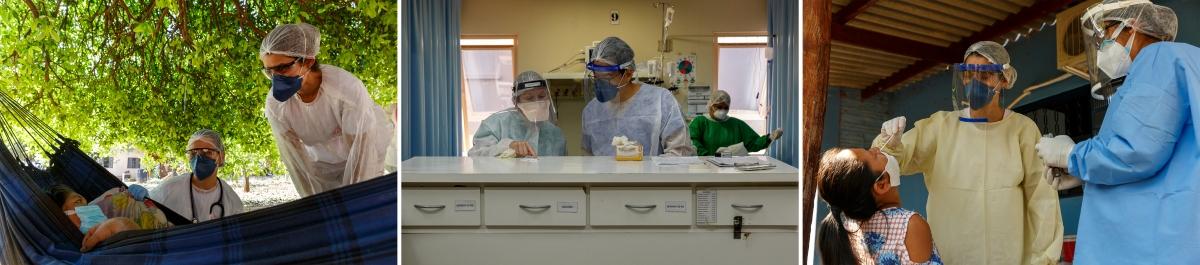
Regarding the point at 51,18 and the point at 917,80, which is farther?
the point at 917,80

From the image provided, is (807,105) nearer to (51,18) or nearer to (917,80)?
(917,80)

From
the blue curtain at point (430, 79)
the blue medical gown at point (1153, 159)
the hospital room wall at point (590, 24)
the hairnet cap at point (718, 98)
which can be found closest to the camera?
the blue medical gown at point (1153, 159)

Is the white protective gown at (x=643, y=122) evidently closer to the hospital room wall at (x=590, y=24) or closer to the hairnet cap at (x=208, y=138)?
the hospital room wall at (x=590, y=24)

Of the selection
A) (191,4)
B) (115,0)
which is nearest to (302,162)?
(191,4)

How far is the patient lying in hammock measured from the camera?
Answer: 132 centimetres

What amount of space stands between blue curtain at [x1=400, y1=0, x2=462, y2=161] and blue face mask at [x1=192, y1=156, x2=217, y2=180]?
1.18ft

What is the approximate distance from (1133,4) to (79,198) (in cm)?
205

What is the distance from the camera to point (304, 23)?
49.2 inches

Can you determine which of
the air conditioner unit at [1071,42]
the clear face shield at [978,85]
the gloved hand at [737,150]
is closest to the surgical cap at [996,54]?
the clear face shield at [978,85]

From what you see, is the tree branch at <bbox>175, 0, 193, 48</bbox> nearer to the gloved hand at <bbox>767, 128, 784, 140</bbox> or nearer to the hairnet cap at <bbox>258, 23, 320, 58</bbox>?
the hairnet cap at <bbox>258, 23, 320, 58</bbox>

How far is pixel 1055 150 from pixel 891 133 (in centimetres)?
28

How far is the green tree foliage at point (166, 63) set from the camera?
1.27 m

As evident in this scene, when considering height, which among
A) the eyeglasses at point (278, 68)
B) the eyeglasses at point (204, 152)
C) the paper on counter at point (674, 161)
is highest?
the eyeglasses at point (278, 68)

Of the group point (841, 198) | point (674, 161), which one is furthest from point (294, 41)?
point (841, 198)
